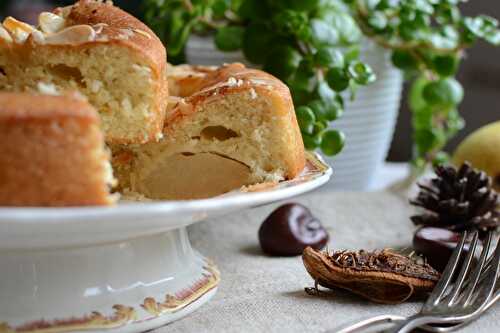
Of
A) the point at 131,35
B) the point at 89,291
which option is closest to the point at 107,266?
the point at 89,291

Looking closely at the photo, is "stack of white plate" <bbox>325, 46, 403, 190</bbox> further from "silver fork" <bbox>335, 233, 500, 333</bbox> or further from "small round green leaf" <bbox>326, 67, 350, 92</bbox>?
"silver fork" <bbox>335, 233, 500, 333</bbox>

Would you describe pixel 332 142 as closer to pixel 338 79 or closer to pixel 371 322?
pixel 338 79

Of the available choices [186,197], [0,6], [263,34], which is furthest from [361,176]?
[0,6]

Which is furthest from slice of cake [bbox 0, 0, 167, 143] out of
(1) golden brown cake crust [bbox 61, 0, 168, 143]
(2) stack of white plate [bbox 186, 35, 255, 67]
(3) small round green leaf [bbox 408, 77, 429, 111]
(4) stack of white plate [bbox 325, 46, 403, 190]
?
(3) small round green leaf [bbox 408, 77, 429, 111]

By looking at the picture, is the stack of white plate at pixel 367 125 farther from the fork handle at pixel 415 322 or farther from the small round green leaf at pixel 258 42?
the fork handle at pixel 415 322

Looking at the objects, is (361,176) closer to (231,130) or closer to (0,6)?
(231,130)

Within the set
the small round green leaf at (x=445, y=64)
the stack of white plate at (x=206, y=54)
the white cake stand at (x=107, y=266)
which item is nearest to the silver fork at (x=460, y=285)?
the white cake stand at (x=107, y=266)
